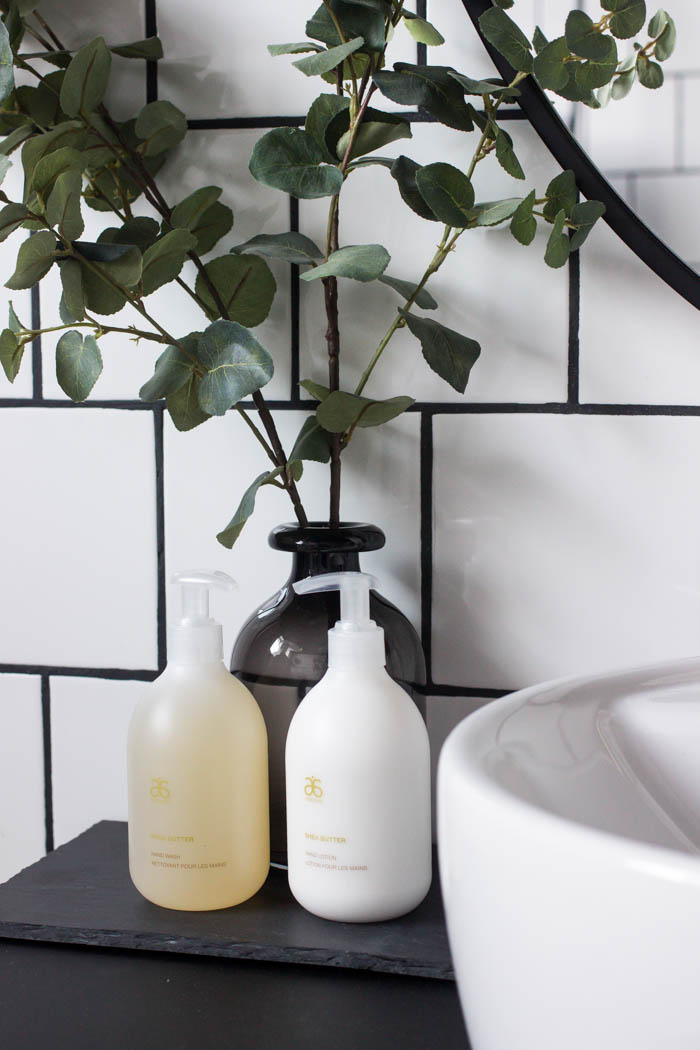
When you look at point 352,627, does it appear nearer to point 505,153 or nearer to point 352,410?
point 352,410

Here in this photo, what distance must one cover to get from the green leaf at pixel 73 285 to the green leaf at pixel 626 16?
33cm

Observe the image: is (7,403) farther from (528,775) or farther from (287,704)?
(528,775)

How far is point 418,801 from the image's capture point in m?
0.54

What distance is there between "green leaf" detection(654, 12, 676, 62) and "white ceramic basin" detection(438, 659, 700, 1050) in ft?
1.40

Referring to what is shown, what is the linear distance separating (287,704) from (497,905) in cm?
29

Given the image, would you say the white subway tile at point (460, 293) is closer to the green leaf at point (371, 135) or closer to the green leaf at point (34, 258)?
the green leaf at point (371, 135)

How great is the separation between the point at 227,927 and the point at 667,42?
0.58m

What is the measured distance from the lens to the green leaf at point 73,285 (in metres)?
0.57

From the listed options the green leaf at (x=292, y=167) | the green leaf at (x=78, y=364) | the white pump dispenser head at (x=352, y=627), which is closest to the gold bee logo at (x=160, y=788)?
the white pump dispenser head at (x=352, y=627)

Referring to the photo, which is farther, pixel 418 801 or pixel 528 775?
pixel 418 801

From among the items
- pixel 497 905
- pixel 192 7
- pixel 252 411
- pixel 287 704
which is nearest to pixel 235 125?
pixel 192 7

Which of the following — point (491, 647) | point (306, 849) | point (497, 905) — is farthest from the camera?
point (491, 647)

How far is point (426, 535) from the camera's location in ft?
2.19

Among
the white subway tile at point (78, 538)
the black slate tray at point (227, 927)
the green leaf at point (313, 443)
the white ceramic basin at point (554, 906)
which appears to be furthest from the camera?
the white subway tile at point (78, 538)
